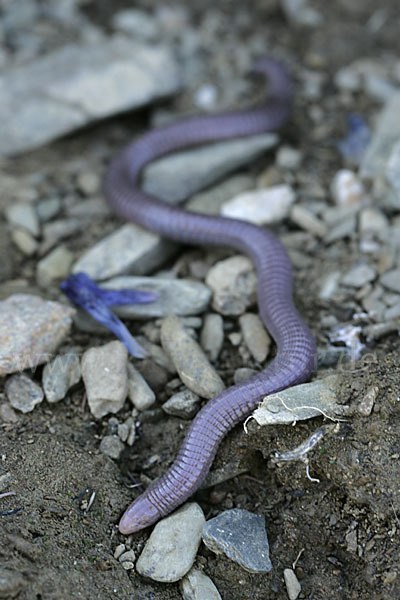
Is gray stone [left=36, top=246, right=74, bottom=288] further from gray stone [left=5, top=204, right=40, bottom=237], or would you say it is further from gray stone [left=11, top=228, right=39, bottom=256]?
gray stone [left=5, top=204, right=40, bottom=237]

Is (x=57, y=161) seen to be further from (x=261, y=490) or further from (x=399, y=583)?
(x=399, y=583)

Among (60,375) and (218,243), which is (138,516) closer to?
(60,375)

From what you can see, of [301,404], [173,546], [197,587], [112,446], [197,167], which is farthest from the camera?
[197,167]

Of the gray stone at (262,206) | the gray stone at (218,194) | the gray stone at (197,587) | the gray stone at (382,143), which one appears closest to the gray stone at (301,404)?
the gray stone at (197,587)

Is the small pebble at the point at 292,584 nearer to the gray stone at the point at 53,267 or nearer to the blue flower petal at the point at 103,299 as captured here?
the blue flower petal at the point at 103,299

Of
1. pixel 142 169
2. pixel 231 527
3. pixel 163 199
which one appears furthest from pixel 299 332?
pixel 142 169

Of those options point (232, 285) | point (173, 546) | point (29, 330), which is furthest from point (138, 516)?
point (232, 285)
